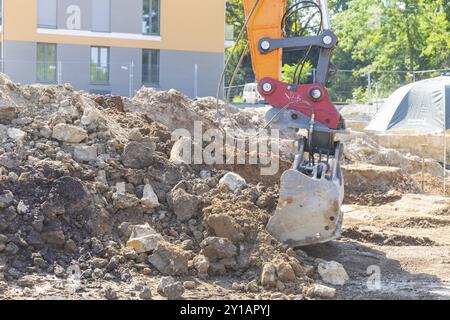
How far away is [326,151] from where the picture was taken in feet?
24.8

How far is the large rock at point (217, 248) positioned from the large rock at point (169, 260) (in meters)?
0.21

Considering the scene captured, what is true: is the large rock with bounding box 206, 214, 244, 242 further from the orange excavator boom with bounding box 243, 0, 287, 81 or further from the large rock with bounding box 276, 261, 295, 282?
the orange excavator boom with bounding box 243, 0, 287, 81

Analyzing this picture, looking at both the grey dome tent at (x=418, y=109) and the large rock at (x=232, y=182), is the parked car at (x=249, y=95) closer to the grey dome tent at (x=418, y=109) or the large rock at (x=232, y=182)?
the grey dome tent at (x=418, y=109)

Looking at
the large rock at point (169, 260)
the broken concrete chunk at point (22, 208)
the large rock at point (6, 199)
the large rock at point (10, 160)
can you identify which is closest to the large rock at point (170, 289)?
the large rock at point (169, 260)

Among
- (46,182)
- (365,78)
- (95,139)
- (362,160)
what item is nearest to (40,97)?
(95,139)

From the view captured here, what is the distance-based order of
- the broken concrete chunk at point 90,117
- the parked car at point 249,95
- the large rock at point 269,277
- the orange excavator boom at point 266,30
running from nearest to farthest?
the large rock at point 269,277 < the orange excavator boom at point 266,30 < the broken concrete chunk at point 90,117 < the parked car at point 249,95

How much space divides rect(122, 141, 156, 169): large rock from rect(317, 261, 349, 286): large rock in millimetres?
2246

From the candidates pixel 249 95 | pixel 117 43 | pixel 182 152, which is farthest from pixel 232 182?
pixel 117 43

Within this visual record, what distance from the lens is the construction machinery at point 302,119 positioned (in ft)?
22.8

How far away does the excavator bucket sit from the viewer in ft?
22.7

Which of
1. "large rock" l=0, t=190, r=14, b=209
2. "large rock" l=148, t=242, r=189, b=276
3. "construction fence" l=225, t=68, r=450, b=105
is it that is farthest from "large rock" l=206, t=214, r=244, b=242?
"construction fence" l=225, t=68, r=450, b=105

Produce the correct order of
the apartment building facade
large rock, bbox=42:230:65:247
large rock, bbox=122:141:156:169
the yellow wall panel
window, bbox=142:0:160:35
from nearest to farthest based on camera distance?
large rock, bbox=42:230:65:247 < large rock, bbox=122:141:156:169 < the apartment building facade < the yellow wall panel < window, bbox=142:0:160:35

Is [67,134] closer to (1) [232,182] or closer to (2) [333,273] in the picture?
(1) [232,182]
